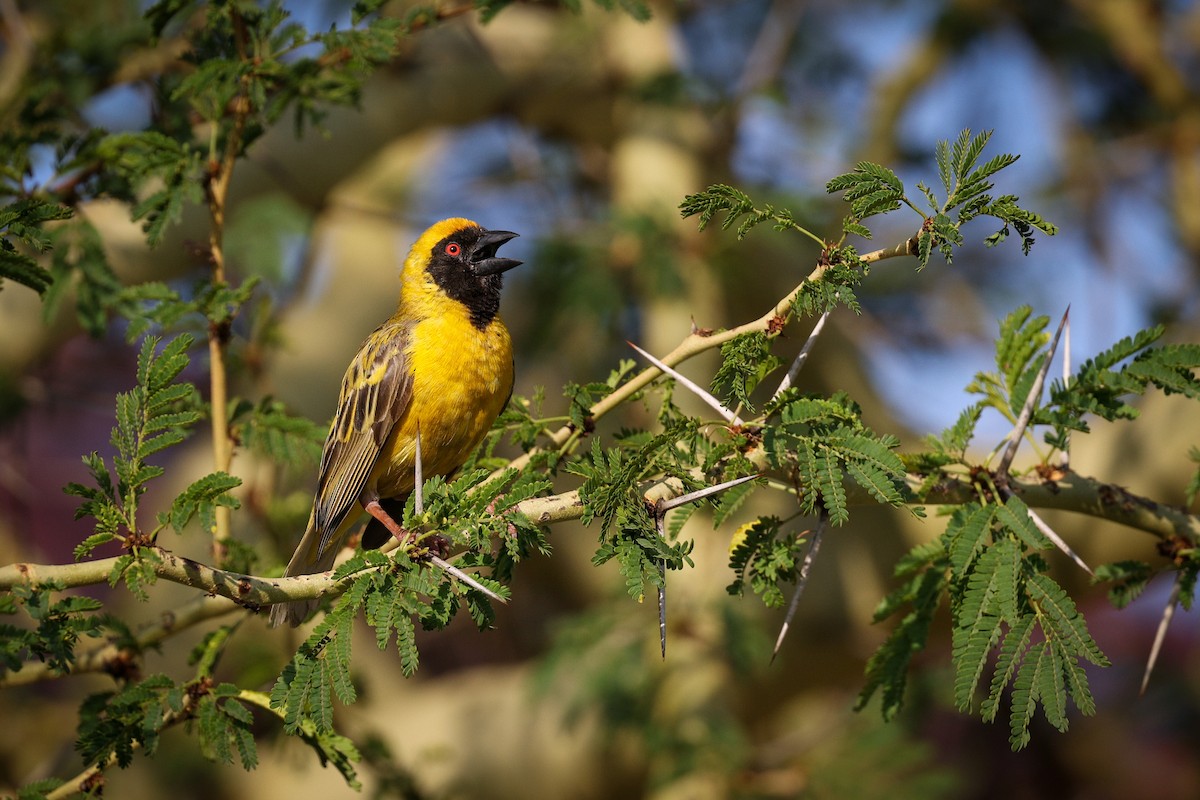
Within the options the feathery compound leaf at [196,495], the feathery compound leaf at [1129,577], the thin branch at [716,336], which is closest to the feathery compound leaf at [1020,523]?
the feathery compound leaf at [1129,577]

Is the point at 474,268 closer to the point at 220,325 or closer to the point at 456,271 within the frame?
the point at 456,271

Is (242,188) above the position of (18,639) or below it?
above

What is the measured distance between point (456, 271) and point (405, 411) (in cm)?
86

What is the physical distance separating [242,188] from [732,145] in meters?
3.36

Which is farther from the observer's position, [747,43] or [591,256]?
[747,43]

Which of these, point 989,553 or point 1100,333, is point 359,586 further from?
point 1100,333

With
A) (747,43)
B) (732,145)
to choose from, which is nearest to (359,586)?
(732,145)

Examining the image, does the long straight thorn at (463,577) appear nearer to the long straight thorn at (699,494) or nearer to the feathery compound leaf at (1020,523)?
the long straight thorn at (699,494)

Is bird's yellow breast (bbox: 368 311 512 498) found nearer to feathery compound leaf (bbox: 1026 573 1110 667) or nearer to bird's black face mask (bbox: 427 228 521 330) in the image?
bird's black face mask (bbox: 427 228 521 330)

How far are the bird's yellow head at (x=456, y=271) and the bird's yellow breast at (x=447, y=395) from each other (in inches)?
5.9

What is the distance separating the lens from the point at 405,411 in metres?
4.14

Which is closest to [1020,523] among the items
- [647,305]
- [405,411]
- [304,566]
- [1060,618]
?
[1060,618]

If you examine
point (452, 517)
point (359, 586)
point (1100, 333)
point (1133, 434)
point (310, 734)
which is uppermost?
point (1100, 333)

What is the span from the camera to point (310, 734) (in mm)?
3039
